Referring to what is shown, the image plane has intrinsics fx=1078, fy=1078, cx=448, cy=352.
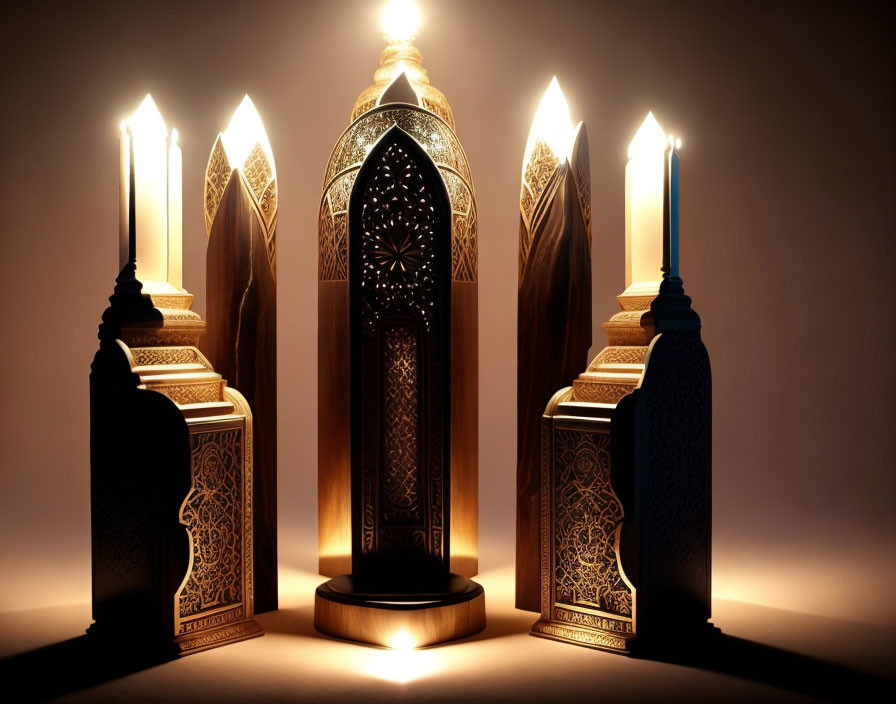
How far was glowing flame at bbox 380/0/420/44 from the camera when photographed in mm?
4387

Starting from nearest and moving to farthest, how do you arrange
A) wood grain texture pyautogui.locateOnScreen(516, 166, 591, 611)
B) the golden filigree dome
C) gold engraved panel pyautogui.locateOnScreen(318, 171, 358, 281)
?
wood grain texture pyautogui.locateOnScreen(516, 166, 591, 611)
gold engraved panel pyautogui.locateOnScreen(318, 171, 358, 281)
the golden filigree dome

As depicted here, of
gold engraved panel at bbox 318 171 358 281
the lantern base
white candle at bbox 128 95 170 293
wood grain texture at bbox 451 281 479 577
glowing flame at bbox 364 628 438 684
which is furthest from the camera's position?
wood grain texture at bbox 451 281 479 577

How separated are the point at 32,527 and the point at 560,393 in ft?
8.25

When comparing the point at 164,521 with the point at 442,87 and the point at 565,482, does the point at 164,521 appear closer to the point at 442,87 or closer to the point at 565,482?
the point at 565,482

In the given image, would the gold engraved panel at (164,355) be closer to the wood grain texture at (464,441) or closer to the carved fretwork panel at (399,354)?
the carved fretwork panel at (399,354)

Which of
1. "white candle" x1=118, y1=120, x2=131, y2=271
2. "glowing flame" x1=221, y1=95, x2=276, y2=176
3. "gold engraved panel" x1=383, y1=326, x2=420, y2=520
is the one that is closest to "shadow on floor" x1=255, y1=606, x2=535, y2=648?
"gold engraved panel" x1=383, y1=326, x2=420, y2=520

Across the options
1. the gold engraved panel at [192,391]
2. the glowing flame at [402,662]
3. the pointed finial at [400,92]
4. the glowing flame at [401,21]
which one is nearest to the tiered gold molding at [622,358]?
the glowing flame at [402,662]

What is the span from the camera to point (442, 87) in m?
5.58

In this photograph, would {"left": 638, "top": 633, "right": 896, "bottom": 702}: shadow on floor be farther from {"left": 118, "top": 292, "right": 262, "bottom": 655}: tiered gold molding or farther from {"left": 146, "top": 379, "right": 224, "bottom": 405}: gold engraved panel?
{"left": 146, "top": 379, "right": 224, "bottom": 405}: gold engraved panel

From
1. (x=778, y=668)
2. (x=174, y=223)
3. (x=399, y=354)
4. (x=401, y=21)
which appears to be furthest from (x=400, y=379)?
(x=401, y=21)

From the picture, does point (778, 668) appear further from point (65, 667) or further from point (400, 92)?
point (400, 92)

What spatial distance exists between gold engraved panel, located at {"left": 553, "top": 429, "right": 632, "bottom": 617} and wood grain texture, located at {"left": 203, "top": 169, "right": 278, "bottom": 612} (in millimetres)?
1032

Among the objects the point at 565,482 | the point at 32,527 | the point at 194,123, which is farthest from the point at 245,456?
the point at 194,123

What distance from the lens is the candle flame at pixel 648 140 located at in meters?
3.44
